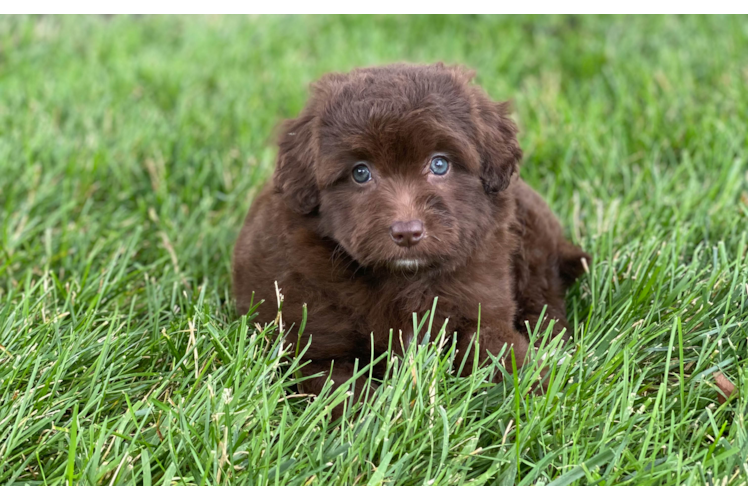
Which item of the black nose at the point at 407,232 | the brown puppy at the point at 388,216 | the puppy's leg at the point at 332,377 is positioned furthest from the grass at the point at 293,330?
the black nose at the point at 407,232

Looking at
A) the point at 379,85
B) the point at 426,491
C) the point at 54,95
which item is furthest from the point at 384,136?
the point at 54,95

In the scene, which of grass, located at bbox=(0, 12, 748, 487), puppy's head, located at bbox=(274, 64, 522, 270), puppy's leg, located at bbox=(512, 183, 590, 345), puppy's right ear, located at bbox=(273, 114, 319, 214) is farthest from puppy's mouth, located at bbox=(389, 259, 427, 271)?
puppy's leg, located at bbox=(512, 183, 590, 345)

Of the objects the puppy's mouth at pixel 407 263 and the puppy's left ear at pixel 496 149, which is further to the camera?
the puppy's left ear at pixel 496 149

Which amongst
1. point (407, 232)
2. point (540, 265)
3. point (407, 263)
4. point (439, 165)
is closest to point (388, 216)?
point (407, 232)

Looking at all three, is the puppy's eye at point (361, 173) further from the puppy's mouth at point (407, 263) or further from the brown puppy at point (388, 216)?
the puppy's mouth at point (407, 263)

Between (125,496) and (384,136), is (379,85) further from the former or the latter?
(125,496)

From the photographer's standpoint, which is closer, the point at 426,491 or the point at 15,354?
the point at 426,491

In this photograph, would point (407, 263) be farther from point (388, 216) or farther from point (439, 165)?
point (439, 165)
